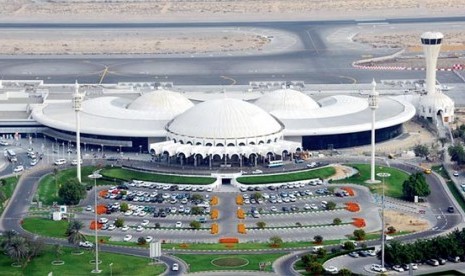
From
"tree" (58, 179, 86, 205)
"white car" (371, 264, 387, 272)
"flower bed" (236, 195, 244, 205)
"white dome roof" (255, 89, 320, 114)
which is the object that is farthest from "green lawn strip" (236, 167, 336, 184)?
"white car" (371, 264, 387, 272)

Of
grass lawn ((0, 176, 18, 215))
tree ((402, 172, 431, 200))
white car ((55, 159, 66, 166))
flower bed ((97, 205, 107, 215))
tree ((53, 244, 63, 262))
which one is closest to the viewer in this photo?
tree ((53, 244, 63, 262))

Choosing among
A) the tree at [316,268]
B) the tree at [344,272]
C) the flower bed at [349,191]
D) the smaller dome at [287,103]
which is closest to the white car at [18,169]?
the smaller dome at [287,103]

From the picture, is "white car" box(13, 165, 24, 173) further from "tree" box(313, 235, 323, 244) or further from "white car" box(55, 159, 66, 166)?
"tree" box(313, 235, 323, 244)

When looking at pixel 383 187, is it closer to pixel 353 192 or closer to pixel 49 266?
pixel 353 192

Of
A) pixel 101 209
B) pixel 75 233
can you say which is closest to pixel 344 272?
pixel 75 233

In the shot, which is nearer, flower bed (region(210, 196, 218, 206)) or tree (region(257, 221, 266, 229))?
tree (region(257, 221, 266, 229))

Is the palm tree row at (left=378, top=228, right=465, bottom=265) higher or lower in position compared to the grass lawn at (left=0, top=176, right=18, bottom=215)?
lower

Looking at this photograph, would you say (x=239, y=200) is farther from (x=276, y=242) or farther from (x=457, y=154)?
(x=457, y=154)
